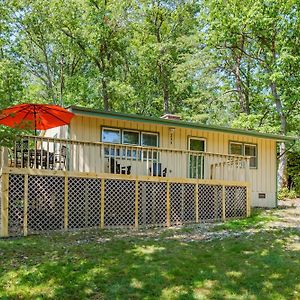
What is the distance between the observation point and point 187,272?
203 inches

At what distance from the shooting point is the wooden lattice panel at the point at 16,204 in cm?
779

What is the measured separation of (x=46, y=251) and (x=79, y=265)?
1.15 meters

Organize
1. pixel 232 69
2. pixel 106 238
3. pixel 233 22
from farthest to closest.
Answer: pixel 232 69, pixel 233 22, pixel 106 238

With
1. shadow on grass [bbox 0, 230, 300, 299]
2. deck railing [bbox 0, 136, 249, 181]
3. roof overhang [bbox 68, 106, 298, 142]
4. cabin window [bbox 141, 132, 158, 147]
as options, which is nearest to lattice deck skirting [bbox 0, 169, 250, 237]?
deck railing [bbox 0, 136, 249, 181]

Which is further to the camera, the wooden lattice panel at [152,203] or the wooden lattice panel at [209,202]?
the wooden lattice panel at [209,202]

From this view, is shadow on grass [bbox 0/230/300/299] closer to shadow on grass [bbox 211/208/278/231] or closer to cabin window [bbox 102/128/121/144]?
shadow on grass [bbox 211/208/278/231]

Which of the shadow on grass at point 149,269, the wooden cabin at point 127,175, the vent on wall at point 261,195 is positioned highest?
the wooden cabin at point 127,175

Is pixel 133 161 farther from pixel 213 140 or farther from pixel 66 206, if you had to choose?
pixel 213 140

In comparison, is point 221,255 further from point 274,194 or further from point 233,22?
point 233,22

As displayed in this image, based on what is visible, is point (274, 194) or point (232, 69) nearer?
point (274, 194)

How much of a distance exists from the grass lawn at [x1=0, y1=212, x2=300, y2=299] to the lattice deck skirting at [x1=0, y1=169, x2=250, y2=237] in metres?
0.75

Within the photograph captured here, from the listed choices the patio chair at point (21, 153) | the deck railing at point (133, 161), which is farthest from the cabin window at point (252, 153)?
the patio chair at point (21, 153)

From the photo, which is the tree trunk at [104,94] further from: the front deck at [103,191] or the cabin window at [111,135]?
the front deck at [103,191]

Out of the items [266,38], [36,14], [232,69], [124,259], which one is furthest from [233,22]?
[124,259]
